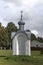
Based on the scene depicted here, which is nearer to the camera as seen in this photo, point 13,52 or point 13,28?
point 13,52

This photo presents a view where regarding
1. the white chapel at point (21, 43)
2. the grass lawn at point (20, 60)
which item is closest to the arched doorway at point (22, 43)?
the white chapel at point (21, 43)

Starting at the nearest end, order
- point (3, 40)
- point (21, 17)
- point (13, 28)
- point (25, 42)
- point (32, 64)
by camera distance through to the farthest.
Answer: point (32, 64), point (25, 42), point (21, 17), point (3, 40), point (13, 28)

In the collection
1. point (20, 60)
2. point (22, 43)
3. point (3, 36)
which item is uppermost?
point (3, 36)

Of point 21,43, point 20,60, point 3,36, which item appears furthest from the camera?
point 3,36

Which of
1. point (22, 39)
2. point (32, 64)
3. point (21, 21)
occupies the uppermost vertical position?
point (21, 21)

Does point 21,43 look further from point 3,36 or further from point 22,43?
point 3,36

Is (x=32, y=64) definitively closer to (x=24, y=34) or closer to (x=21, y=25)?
(x=24, y=34)

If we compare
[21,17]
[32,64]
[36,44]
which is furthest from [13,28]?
[32,64]

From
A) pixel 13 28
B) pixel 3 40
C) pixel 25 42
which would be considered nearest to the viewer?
pixel 25 42

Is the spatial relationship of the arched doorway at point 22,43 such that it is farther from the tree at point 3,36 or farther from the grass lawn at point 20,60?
the tree at point 3,36

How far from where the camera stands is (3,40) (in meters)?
72.1

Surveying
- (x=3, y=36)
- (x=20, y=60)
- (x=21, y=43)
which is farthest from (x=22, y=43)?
(x=3, y=36)

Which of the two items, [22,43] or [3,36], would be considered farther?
[3,36]

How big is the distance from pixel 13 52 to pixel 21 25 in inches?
198
